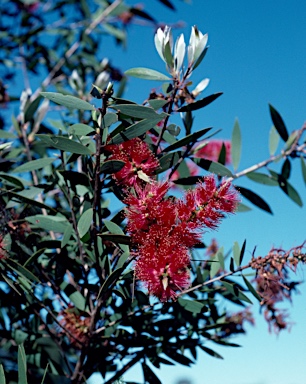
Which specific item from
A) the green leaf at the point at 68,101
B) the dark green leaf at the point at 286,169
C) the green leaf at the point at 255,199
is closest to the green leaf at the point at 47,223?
the green leaf at the point at 68,101

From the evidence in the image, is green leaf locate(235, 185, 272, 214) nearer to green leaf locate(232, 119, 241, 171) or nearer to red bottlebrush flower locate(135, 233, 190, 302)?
green leaf locate(232, 119, 241, 171)

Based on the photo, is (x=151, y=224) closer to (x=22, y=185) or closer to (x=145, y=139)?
(x=145, y=139)

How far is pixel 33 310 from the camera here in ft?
4.01

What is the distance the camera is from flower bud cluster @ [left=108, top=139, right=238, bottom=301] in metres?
0.93

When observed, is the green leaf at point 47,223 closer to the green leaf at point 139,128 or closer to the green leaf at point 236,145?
the green leaf at point 139,128

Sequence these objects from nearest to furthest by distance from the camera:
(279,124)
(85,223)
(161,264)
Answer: (161,264) < (85,223) < (279,124)

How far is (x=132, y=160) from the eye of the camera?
102 cm

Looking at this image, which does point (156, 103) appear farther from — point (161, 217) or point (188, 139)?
point (161, 217)

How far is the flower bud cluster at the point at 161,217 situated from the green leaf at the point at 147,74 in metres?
0.14

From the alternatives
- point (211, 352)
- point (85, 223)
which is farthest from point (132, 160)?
point (211, 352)

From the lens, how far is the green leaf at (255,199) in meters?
1.35

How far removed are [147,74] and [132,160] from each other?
19 cm

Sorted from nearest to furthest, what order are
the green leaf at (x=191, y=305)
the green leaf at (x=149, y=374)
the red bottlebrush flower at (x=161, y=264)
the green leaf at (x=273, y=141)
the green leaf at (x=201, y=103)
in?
the red bottlebrush flower at (x=161, y=264) → the green leaf at (x=201, y=103) → the green leaf at (x=191, y=305) → the green leaf at (x=149, y=374) → the green leaf at (x=273, y=141)

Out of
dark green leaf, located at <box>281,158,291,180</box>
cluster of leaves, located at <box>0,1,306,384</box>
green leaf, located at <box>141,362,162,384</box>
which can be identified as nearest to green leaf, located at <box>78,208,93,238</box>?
cluster of leaves, located at <box>0,1,306,384</box>
